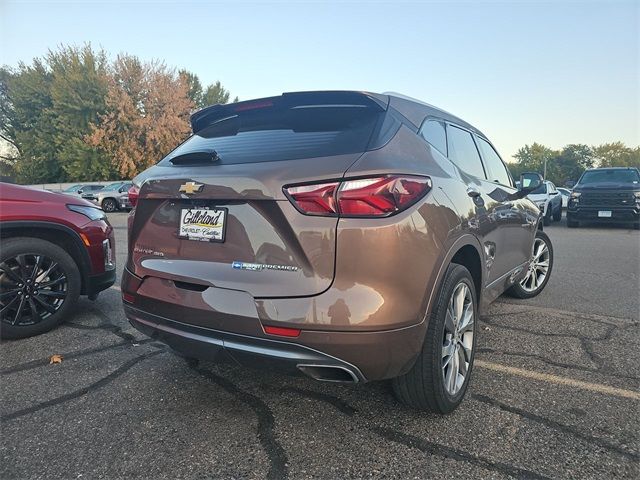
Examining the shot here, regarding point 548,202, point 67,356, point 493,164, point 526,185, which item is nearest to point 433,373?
point 493,164

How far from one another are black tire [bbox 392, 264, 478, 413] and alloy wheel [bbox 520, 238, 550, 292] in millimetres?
3032

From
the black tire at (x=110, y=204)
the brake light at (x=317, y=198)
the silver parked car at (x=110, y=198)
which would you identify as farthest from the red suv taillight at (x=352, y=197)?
the black tire at (x=110, y=204)

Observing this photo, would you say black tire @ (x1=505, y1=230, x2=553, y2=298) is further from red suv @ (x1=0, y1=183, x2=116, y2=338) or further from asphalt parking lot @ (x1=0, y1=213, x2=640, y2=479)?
red suv @ (x1=0, y1=183, x2=116, y2=338)

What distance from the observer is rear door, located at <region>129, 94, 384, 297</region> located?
2.03m

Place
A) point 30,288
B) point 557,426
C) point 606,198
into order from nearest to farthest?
1. point 557,426
2. point 30,288
3. point 606,198

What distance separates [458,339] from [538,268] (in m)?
3.05

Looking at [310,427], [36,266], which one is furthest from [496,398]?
[36,266]

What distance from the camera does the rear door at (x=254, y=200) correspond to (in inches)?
79.7

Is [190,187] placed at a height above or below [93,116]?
below

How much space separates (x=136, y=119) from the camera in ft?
114

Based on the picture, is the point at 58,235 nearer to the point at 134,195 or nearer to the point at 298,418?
the point at 134,195

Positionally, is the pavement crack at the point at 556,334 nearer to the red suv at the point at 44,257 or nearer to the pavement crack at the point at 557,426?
the pavement crack at the point at 557,426

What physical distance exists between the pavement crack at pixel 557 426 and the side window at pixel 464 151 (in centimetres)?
144

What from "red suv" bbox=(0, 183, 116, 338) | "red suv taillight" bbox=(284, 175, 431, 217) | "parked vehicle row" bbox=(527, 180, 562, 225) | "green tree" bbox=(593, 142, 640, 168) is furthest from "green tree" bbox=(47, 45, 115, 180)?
"green tree" bbox=(593, 142, 640, 168)
